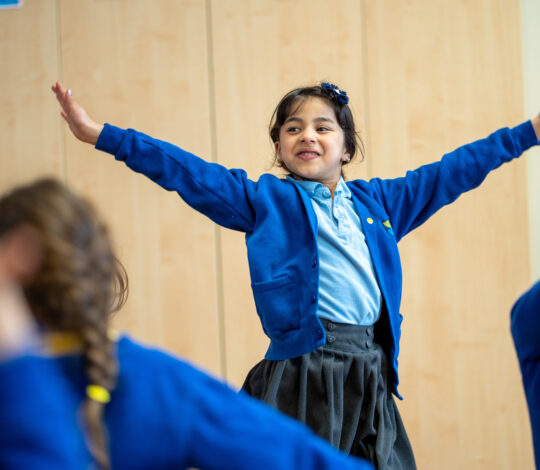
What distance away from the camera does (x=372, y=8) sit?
112 inches

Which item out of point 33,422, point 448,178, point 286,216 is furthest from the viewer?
point 448,178

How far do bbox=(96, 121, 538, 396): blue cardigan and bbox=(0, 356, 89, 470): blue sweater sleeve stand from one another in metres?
1.06

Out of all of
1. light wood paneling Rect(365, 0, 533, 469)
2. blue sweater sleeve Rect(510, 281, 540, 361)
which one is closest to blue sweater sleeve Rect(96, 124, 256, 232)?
blue sweater sleeve Rect(510, 281, 540, 361)

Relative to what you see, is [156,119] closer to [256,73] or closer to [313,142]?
[256,73]

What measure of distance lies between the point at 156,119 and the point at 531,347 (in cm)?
219

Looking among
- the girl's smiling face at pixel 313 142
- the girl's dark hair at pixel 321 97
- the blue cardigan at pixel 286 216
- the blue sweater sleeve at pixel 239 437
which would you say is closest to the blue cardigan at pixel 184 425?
the blue sweater sleeve at pixel 239 437

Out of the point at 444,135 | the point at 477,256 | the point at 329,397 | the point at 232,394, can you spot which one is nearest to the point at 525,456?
the point at 477,256

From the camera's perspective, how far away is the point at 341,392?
1.64 metres

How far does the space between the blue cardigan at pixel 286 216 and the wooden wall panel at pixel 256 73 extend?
988 mm

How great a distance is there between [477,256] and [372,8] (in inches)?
46.3

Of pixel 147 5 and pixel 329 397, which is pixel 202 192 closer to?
pixel 329 397

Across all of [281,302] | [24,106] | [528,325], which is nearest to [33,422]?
[528,325]

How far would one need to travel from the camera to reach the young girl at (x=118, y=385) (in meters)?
0.67

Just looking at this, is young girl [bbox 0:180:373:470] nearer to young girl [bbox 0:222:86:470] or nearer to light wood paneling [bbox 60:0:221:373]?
young girl [bbox 0:222:86:470]
